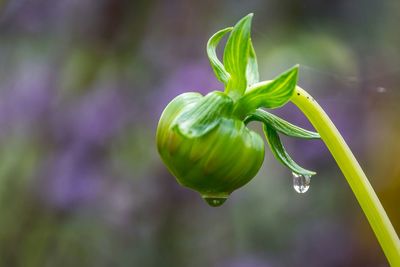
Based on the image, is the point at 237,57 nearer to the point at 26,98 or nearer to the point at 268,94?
the point at 268,94

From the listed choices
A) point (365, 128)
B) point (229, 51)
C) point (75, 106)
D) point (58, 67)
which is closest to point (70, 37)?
point (58, 67)

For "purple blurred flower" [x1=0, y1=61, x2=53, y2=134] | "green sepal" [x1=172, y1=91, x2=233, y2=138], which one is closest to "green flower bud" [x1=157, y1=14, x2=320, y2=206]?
"green sepal" [x1=172, y1=91, x2=233, y2=138]

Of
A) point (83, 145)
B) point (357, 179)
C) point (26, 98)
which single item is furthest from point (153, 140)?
point (357, 179)

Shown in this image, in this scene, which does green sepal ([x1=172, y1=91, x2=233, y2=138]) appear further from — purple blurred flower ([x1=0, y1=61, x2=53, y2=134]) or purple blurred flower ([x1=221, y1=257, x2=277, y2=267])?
purple blurred flower ([x1=0, y1=61, x2=53, y2=134])

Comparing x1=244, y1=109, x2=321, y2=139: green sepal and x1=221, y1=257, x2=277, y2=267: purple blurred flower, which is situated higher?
x1=244, y1=109, x2=321, y2=139: green sepal

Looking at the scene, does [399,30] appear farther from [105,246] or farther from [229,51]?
[229,51]

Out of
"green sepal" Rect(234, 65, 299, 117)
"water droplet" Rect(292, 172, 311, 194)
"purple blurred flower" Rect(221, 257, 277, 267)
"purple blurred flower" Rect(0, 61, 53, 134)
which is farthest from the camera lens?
"purple blurred flower" Rect(0, 61, 53, 134)

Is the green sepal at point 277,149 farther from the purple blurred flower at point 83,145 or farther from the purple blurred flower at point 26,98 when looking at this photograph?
the purple blurred flower at point 26,98
